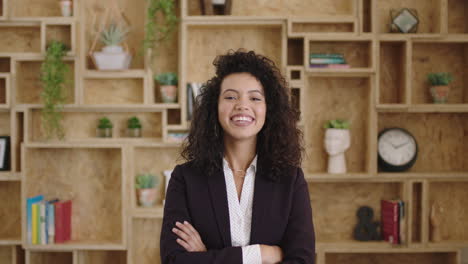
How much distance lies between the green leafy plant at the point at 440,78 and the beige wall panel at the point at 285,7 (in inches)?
28.2

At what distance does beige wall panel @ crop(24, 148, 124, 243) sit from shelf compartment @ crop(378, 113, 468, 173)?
192 cm

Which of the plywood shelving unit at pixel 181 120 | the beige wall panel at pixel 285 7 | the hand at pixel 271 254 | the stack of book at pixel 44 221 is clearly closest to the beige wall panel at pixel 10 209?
the plywood shelving unit at pixel 181 120

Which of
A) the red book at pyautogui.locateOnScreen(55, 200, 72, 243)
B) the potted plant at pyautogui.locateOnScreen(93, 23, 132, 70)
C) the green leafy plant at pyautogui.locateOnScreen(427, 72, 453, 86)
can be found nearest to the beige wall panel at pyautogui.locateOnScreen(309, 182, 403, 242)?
the green leafy plant at pyautogui.locateOnScreen(427, 72, 453, 86)

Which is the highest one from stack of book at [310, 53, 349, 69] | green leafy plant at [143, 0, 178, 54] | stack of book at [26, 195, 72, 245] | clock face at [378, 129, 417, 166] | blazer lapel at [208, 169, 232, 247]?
green leafy plant at [143, 0, 178, 54]

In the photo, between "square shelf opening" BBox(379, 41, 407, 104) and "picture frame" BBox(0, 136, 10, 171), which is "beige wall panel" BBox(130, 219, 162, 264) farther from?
"square shelf opening" BBox(379, 41, 407, 104)

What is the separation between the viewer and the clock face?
327 centimetres

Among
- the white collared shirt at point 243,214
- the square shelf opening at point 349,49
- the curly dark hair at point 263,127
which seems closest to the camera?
the white collared shirt at point 243,214

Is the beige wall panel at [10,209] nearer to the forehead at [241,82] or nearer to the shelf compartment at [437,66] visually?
the forehead at [241,82]

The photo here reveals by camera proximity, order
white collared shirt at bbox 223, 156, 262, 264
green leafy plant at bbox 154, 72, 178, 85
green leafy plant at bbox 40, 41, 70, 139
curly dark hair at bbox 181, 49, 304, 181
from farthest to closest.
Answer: green leafy plant at bbox 154, 72, 178, 85
green leafy plant at bbox 40, 41, 70, 139
curly dark hair at bbox 181, 49, 304, 181
white collared shirt at bbox 223, 156, 262, 264

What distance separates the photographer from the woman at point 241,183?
1.70 m

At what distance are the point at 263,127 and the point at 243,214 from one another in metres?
0.34

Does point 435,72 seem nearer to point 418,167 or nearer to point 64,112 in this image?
point 418,167

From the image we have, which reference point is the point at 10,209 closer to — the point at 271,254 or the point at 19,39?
the point at 19,39

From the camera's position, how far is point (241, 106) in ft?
5.56
